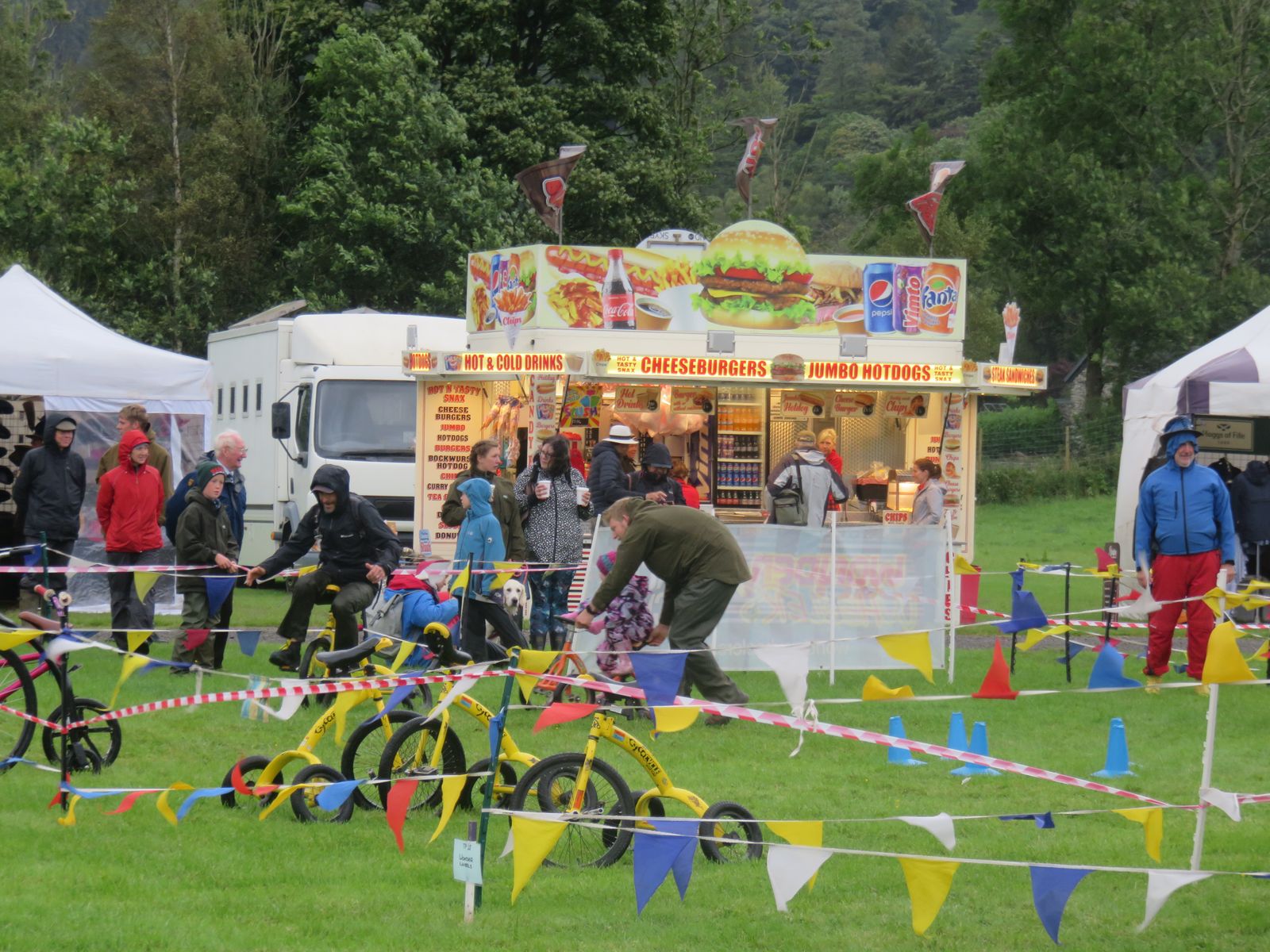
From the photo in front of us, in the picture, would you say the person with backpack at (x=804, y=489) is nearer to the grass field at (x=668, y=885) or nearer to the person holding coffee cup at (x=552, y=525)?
the person holding coffee cup at (x=552, y=525)

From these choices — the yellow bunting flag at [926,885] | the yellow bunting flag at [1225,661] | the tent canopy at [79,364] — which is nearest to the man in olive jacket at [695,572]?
the yellow bunting flag at [1225,661]

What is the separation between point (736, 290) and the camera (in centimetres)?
1691

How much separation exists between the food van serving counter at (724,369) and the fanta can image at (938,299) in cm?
2

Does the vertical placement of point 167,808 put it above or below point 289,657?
below

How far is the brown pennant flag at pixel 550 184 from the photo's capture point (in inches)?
717

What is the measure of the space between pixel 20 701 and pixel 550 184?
35.0 ft

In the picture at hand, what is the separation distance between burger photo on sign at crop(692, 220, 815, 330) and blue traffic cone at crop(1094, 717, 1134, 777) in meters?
8.53

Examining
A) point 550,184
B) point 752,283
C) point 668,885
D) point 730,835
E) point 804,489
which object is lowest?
point 668,885

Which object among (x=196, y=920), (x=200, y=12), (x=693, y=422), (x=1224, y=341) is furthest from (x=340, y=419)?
(x=200, y=12)

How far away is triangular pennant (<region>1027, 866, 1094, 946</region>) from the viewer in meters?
5.36

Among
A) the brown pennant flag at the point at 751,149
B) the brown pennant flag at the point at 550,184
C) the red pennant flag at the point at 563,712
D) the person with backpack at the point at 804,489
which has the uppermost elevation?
the brown pennant flag at the point at 751,149

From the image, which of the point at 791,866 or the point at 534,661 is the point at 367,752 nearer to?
the point at 534,661

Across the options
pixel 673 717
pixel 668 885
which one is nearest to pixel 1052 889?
pixel 673 717

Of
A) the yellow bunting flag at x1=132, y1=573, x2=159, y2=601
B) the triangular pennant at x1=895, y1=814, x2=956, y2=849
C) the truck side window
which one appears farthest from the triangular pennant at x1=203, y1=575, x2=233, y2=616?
the truck side window
